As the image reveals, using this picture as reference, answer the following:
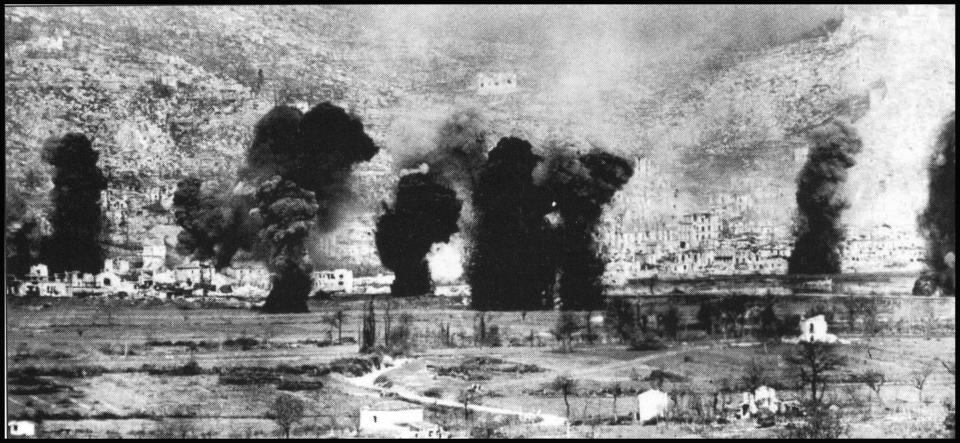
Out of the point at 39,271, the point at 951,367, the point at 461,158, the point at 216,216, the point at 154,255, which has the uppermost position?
the point at 461,158

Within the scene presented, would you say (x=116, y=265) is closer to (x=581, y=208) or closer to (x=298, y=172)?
(x=298, y=172)

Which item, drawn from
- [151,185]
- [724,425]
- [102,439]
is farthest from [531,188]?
[102,439]

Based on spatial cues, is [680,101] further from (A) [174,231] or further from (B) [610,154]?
(A) [174,231]

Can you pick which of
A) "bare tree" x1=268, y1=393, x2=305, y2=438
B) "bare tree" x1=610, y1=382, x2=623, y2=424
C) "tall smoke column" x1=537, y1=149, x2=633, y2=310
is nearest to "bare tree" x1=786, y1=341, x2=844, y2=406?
"bare tree" x1=610, y1=382, x2=623, y2=424

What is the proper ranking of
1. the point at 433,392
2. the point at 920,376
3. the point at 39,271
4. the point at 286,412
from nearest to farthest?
the point at 286,412 → the point at 433,392 → the point at 920,376 → the point at 39,271

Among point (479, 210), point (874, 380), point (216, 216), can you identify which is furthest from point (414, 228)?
point (874, 380)

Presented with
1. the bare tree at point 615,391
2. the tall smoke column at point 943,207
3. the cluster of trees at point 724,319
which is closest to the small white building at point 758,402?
the cluster of trees at point 724,319

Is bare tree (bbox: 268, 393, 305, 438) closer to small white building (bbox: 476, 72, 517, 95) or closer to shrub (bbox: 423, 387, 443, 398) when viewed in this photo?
shrub (bbox: 423, 387, 443, 398)
